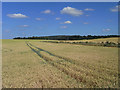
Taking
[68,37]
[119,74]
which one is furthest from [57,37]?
[119,74]

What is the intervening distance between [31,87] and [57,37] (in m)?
108

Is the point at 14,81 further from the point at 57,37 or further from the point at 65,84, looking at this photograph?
the point at 57,37

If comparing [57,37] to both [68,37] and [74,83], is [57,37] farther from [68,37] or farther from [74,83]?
[74,83]

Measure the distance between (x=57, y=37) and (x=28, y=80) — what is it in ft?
352

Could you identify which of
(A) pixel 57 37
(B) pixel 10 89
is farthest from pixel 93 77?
(A) pixel 57 37

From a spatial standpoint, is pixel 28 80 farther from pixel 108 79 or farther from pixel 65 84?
pixel 108 79

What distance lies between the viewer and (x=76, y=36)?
105625mm

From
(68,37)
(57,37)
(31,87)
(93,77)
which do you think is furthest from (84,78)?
(57,37)

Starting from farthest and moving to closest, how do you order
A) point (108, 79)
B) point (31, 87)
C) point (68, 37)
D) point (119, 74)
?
point (68, 37)
point (119, 74)
point (108, 79)
point (31, 87)

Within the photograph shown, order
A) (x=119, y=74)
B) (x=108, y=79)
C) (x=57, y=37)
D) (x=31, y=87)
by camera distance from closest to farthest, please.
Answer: (x=31, y=87), (x=108, y=79), (x=119, y=74), (x=57, y=37)

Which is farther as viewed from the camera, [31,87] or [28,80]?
[28,80]

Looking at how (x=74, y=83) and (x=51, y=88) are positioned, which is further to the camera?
Answer: (x=74, y=83)

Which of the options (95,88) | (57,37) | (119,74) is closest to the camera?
(95,88)

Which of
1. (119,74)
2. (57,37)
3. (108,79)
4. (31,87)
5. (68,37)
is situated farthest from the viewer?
(57,37)
